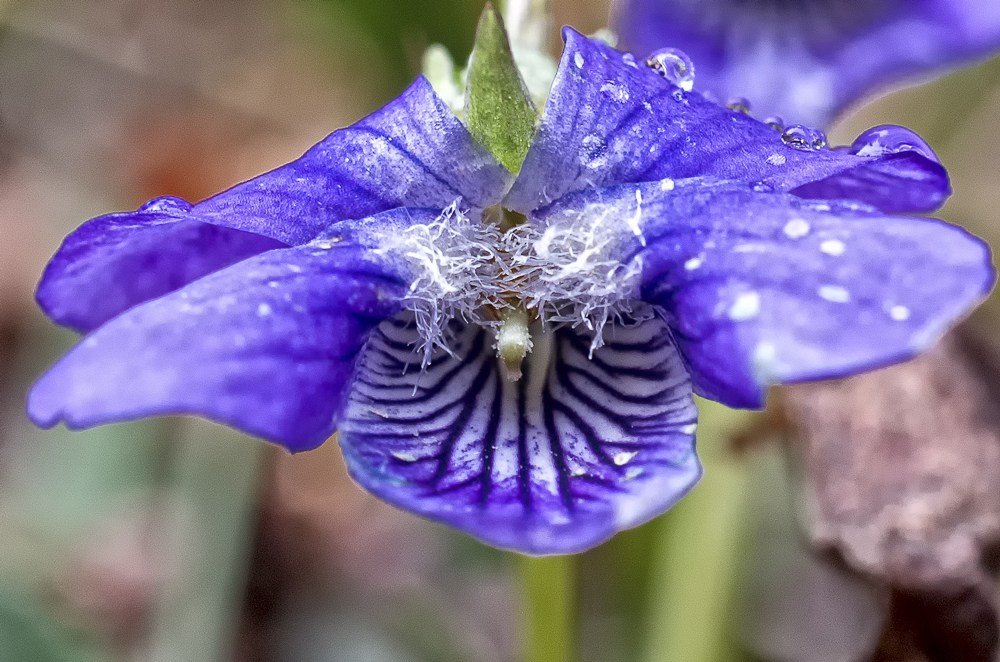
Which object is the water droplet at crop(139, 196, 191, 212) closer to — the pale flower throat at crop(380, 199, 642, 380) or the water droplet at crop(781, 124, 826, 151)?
the pale flower throat at crop(380, 199, 642, 380)

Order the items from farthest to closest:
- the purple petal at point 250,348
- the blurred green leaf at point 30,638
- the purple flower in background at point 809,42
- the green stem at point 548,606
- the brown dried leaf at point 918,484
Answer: the purple flower in background at point 809,42 → the blurred green leaf at point 30,638 → the brown dried leaf at point 918,484 → the green stem at point 548,606 → the purple petal at point 250,348

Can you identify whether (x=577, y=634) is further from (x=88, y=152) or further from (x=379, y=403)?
(x=88, y=152)

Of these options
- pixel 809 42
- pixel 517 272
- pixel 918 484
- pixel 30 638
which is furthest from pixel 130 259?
pixel 809 42

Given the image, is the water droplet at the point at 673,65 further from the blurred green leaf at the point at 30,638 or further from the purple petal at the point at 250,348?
the blurred green leaf at the point at 30,638

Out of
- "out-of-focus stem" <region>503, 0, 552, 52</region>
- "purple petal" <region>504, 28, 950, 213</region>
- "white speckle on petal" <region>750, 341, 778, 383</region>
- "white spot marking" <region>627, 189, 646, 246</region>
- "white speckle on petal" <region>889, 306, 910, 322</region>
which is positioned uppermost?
"out-of-focus stem" <region>503, 0, 552, 52</region>

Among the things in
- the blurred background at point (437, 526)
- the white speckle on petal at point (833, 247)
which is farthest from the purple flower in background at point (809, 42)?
the white speckle on petal at point (833, 247)

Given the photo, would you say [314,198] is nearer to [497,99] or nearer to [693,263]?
[497,99]

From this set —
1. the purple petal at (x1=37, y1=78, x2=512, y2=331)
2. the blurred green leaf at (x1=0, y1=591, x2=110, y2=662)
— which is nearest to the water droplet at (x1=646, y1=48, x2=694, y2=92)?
the purple petal at (x1=37, y1=78, x2=512, y2=331)

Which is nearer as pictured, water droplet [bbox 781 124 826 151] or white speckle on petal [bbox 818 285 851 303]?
white speckle on petal [bbox 818 285 851 303]
